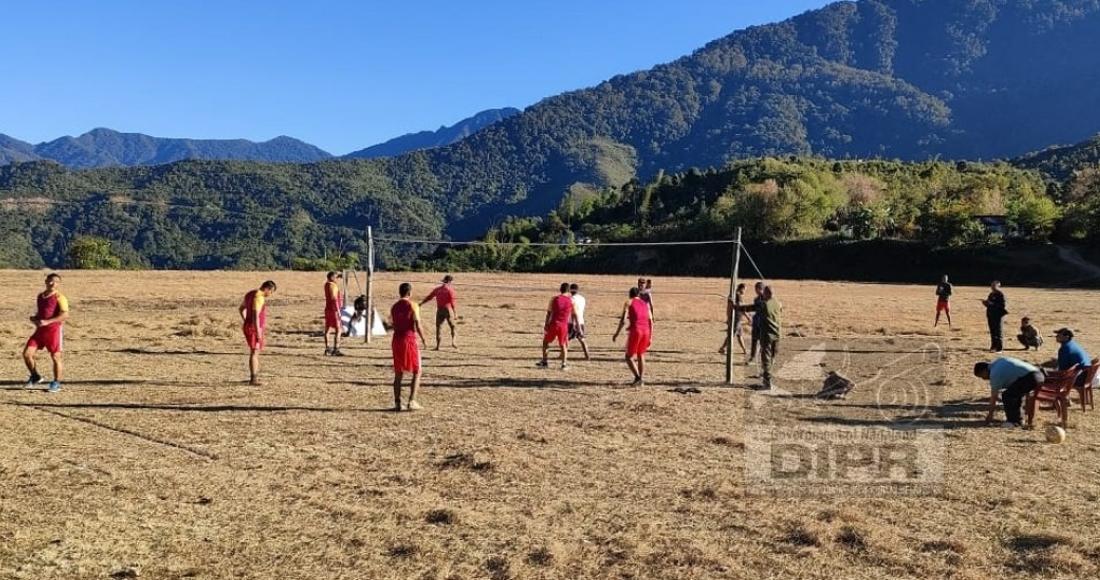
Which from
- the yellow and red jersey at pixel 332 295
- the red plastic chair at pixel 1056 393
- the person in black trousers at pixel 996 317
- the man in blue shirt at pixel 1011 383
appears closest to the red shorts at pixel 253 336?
the yellow and red jersey at pixel 332 295

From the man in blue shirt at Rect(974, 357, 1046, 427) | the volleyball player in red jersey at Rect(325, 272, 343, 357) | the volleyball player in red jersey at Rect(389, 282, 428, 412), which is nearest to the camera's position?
the man in blue shirt at Rect(974, 357, 1046, 427)

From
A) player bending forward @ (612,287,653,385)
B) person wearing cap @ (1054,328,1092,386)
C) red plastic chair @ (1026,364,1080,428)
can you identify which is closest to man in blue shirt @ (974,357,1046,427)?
red plastic chair @ (1026,364,1080,428)

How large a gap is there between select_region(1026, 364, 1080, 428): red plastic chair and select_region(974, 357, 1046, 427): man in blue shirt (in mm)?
118

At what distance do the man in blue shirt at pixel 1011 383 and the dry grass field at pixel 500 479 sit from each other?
13.6 inches

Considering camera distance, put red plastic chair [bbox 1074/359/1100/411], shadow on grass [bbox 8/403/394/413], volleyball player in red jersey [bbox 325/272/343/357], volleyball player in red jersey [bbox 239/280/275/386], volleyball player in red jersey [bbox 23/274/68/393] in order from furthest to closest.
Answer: volleyball player in red jersey [bbox 325/272/343/357] < volleyball player in red jersey [bbox 239/280/275/386] < volleyball player in red jersey [bbox 23/274/68/393] < red plastic chair [bbox 1074/359/1100/411] < shadow on grass [bbox 8/403/394/413]

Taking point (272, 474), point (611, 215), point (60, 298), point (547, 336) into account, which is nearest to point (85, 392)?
point (60, 298)

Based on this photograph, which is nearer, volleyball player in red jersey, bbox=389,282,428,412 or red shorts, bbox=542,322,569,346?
volleyball player in red jersey, bbox=389,282,428,412

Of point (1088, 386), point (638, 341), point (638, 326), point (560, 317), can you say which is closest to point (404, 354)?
A: point (638, 326)

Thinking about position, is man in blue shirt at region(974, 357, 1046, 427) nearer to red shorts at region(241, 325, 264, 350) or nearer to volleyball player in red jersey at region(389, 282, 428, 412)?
volleyball player in red jersey at region(389, 282, 428, 412)

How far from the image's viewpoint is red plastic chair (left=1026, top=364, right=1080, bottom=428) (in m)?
9.34

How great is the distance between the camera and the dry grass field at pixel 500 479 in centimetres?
548

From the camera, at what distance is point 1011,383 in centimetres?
945

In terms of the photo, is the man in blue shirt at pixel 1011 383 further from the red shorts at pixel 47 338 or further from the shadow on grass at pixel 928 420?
the red shorts at pixel 47 338

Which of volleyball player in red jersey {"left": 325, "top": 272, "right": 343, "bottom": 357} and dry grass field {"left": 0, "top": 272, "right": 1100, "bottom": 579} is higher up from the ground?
volleyball player in red jersey {"left": 325, "top": 272, "right": 343, "bottom": 357}
